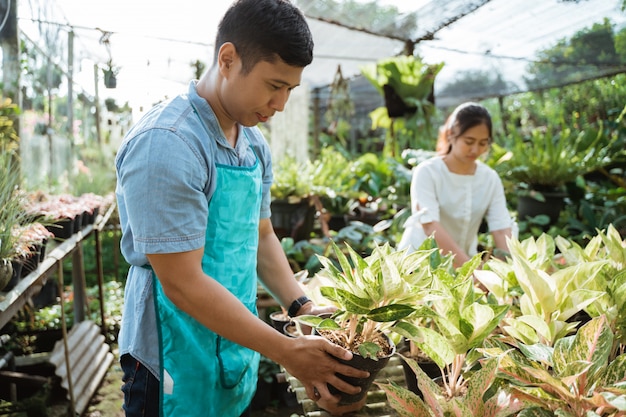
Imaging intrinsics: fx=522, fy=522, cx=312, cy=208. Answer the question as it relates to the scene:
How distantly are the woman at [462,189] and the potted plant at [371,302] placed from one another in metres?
1.47

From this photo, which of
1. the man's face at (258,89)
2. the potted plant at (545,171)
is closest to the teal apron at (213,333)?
the man's face at (258,89)

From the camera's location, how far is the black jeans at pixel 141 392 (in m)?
1.17

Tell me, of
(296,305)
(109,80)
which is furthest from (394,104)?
(296,305)

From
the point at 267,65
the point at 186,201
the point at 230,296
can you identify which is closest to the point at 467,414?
the point at 230,296

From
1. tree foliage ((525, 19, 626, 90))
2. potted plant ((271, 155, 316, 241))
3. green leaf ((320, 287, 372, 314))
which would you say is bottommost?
potted plant ((271, 155, 316, 241))

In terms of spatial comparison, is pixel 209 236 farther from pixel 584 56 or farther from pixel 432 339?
pixel 584 56

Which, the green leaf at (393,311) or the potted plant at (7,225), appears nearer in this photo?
the green leaf at (393,311)

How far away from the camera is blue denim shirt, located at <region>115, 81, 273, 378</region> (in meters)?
0.97

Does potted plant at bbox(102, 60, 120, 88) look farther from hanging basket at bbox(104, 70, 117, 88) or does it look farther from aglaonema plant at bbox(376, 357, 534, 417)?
aglaonema plant at bbox(376, 357, 534, 417)

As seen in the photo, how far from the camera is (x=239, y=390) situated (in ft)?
4.21

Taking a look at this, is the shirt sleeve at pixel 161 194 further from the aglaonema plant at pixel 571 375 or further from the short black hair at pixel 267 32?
the aglaonema plant at pixel 571 375

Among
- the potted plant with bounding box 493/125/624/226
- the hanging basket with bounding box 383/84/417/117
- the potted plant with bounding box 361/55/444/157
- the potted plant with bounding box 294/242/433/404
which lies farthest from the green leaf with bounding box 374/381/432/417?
the hanging basket with bounding box 383/84/417/117

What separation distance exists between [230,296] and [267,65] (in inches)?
18.8

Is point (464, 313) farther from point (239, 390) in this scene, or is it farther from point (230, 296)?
point (239, 390)
